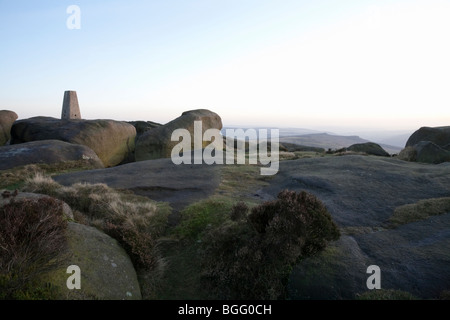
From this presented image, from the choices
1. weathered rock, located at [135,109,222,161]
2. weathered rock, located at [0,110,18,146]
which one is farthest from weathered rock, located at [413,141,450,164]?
weathered rock, located at [0,110,18,146]

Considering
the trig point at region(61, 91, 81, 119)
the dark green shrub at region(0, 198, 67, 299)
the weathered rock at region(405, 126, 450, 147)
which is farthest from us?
the trig point at region(61, 91, 81, 119)

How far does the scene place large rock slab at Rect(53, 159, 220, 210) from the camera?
11.5m

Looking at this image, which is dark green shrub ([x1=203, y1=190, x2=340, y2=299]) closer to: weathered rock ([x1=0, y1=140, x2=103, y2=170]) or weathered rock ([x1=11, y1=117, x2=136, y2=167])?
weathered rock ([x1=0, y1=140, x2=103, y2=170])

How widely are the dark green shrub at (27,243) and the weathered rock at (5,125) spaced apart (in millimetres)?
32406

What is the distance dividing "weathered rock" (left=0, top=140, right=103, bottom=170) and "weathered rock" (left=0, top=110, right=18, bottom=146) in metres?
16.5

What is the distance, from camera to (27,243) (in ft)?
18.0

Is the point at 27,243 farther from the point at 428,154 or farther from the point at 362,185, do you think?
the point at 428,154

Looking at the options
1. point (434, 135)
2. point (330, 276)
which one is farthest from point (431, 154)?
point (330, 276)

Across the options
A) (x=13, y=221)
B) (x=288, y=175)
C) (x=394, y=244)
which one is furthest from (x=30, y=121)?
(x=394, y=244)

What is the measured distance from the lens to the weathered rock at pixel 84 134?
80.5ft

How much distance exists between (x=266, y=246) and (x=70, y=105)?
28830 millimetres

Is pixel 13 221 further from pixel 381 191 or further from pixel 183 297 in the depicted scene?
pixel 381 191

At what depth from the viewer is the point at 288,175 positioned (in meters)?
13.8

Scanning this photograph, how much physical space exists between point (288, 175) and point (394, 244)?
274 inches
